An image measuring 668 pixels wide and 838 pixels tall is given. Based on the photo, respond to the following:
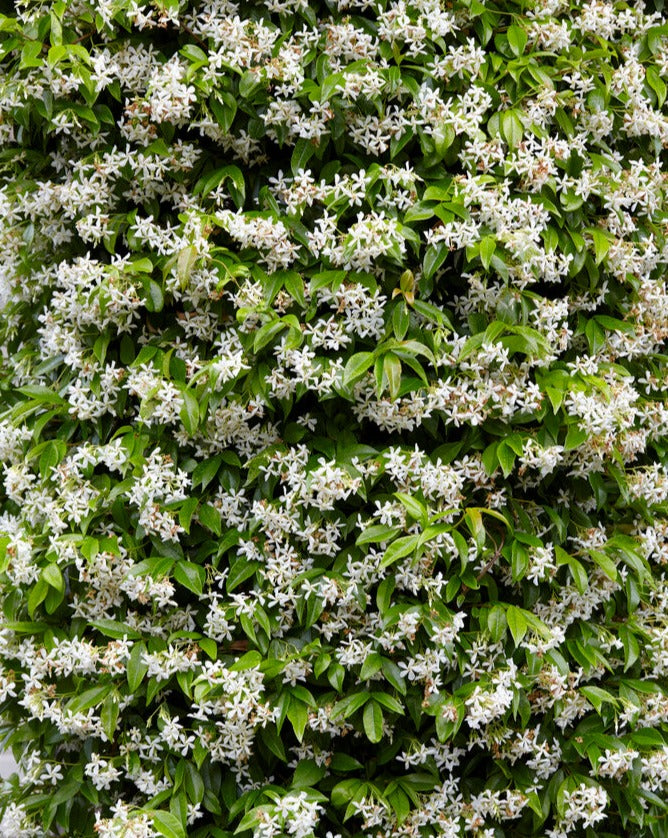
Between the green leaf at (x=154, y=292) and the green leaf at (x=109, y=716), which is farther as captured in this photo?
the green leaf at (x=154, y=292)

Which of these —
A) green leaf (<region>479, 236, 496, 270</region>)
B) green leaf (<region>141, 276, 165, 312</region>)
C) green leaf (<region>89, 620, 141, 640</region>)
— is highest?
green leaf (<region>479, 236, 496, 270</region>)

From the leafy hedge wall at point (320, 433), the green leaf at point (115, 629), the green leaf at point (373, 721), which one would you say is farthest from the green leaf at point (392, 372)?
the green leaf at point (115, 629)

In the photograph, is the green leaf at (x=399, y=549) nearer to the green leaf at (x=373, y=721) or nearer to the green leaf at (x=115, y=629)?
the green leaf at (x=373, y=721)

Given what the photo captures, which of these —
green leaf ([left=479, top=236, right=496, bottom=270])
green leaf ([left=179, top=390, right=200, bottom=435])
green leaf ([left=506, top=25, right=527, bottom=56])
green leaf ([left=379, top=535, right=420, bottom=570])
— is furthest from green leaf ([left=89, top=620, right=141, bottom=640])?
green leaf ([left=506, top=25, right=527, bottom=56])

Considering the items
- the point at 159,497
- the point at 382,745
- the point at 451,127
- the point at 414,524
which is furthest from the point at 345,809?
the point at 451,127

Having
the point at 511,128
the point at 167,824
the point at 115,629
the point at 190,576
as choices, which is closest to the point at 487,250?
the point at 511,128

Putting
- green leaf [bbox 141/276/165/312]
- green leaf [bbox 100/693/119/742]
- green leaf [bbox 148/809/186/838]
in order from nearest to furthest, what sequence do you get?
1. green leaf [bbox 148/809/186/838]
2. green leaf [bbox 100/693/119/742]
3. green leaf [bbox 141/276/165/312]

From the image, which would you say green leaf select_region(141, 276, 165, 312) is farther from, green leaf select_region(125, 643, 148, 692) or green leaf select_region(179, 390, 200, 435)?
green leaf select_region(125, 643, 148, 692)

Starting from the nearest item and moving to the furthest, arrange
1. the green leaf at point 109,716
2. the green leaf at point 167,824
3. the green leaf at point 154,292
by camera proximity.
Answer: the green leaf at point 167,824 < the green leaf at point 109,716 < the green leaf at point 154,292

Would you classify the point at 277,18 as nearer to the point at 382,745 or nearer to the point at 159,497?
the point at 159,497
